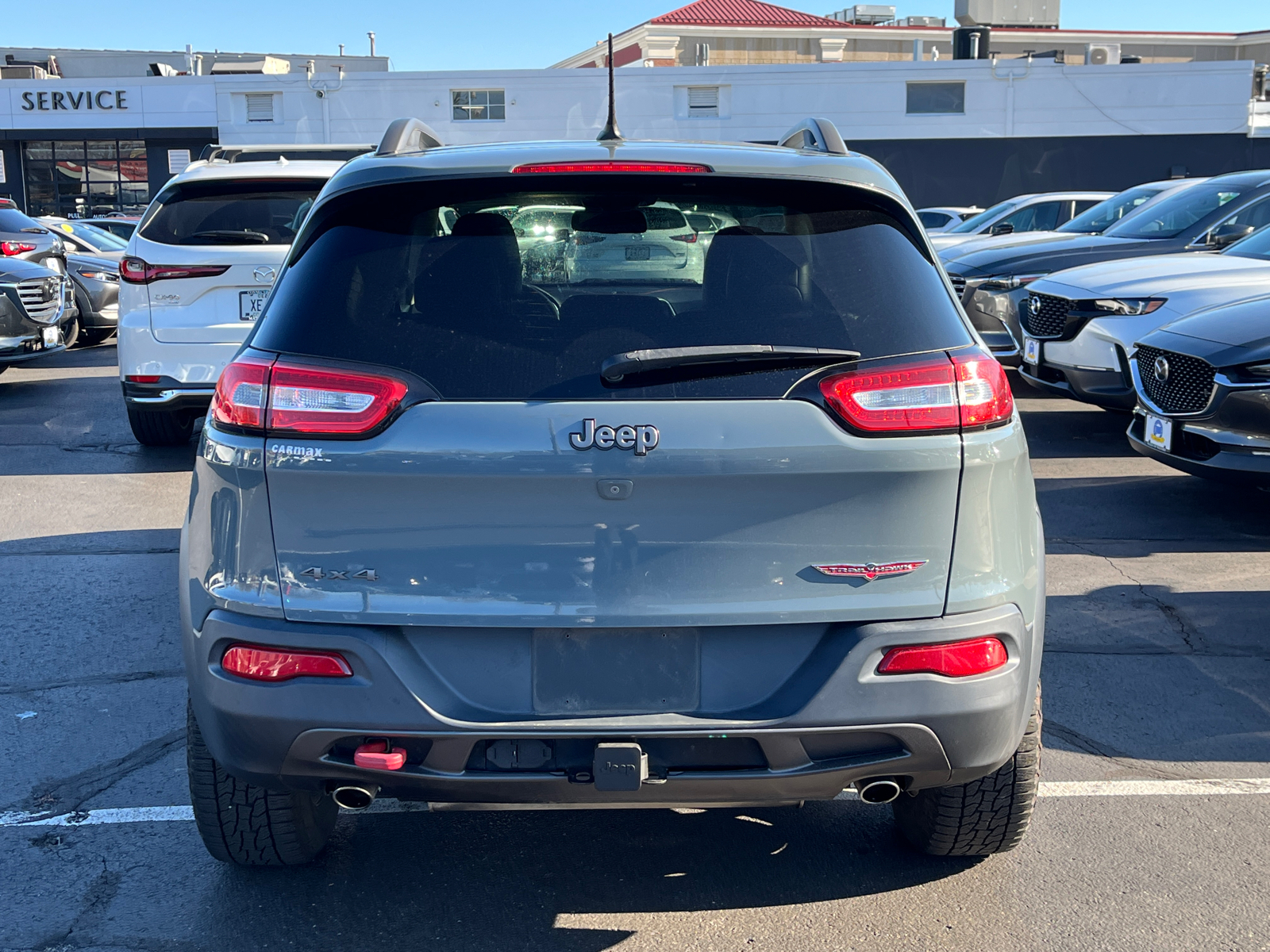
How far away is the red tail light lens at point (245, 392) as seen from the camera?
2627mm

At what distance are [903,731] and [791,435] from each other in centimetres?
66

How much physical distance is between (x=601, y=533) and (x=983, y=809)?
130cm

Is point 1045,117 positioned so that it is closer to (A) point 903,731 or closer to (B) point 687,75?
(B) point 687,75

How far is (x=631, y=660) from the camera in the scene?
8.43 ft

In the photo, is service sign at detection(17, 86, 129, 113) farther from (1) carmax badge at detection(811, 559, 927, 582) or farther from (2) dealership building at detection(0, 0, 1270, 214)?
(1) carmax badge at detection(811, 559, 927, 582)

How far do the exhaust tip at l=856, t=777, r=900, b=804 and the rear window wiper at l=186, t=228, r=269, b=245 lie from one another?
6476mm

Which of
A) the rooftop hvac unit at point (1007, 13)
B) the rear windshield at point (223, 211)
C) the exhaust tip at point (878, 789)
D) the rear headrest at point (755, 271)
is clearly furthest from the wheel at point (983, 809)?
the rooftop hvac unit at point (1007, 13)

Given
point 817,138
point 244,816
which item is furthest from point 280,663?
point 817,138

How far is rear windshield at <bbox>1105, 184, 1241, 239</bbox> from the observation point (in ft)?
36.7

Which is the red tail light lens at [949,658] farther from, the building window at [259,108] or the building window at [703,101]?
the building window at [259,108]

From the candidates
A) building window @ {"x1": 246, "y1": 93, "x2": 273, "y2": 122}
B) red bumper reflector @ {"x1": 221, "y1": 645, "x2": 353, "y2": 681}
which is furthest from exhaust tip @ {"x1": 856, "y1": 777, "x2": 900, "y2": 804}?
building window @ {"x1": 246, "y1": 93, "x2": 273, "y2": 122}

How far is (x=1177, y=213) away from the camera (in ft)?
37.4

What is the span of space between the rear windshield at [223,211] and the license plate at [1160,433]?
5191 mm

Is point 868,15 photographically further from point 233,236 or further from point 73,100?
point 233,236
